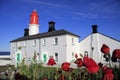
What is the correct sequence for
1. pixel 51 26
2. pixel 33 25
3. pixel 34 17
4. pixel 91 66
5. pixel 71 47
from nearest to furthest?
pixel 91 66
pixel 71 47
pixel 51 26
pixel 33 25
pixel 34 17

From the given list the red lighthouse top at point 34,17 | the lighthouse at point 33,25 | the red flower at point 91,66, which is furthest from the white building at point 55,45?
the red flower at point 91,66

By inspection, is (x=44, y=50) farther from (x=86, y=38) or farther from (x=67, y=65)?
(x=67, y=65)

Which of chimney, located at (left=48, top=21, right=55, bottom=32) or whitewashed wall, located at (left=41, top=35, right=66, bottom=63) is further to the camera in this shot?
chimney, located at (left=48, top=21, right=55, bottom=32)

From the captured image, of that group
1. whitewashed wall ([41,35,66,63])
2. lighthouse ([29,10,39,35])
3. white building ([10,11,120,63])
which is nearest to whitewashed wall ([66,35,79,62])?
white building ([10,11,120,63])

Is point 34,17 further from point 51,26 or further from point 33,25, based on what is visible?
point 51,26

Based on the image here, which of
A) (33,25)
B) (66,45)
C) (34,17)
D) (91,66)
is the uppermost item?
(34,17)

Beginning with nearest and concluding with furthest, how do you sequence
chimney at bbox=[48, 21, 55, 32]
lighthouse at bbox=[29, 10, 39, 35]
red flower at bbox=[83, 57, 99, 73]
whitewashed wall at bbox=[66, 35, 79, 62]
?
red flower at bbox=[83, 57, 99, 73] < whitewashed wall at bbox=[66, 35, 79, 62] < chimney at bbox=[48, 21, 55, 32] < lighthouse at bbox=[29, 10, 39, 35]

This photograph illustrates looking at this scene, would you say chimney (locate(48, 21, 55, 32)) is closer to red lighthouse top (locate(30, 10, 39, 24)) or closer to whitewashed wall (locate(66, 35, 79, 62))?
red lighthouse top (locate(30, 10, 39, 24))

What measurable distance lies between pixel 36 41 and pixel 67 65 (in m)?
33.2

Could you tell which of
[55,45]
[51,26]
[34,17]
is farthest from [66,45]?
[34,17]

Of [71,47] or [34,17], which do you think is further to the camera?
[34,17]

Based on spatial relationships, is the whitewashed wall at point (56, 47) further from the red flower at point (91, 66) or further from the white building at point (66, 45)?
the red flower at point (91, 66)

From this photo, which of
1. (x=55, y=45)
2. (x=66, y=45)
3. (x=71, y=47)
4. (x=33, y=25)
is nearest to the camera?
(x=66, y=45)

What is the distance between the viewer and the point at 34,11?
138 ft
